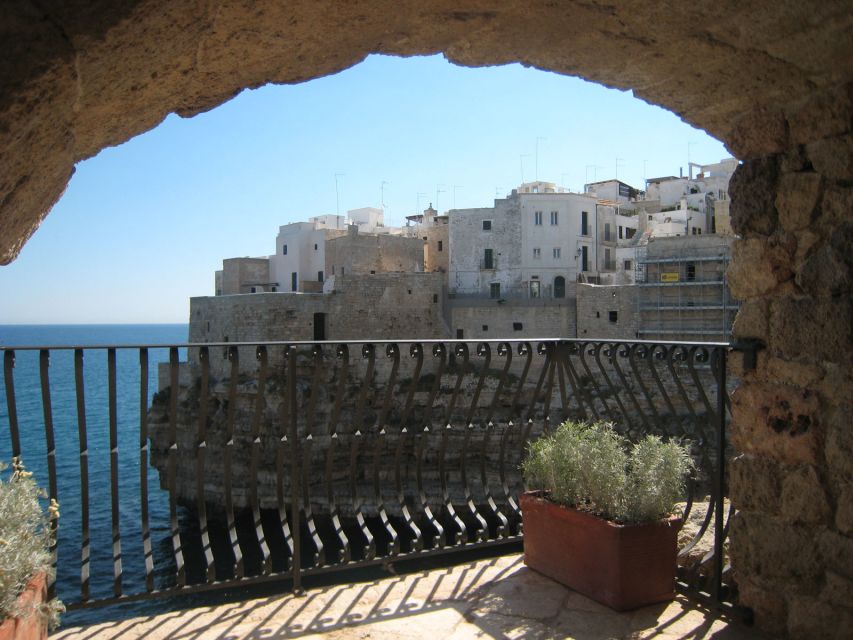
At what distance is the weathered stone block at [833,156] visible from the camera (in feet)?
8.04

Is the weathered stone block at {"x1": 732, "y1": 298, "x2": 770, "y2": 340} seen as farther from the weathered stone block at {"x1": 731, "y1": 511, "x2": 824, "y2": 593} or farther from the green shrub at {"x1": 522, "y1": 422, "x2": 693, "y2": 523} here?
the weathered stone block at {"x1": 731, "y1": 511, "x2": 824, "y2": 593}

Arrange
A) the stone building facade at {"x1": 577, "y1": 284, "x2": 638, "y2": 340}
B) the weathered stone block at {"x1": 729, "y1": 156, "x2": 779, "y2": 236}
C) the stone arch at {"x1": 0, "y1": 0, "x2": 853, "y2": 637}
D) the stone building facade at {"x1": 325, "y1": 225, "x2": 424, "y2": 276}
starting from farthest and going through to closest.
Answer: the stone building facade at {"x1": 325, "y1": 225, "x2": 424, "y2": 276}
the stone building facade at {"x1": 577, "y1": 284, "x2": 638, "y2": 340}
the weathered stone block at {"x1": 729, "y1": 156, "x2": 779, "y2": 236}
the stone arch at {"x1": 0, "y1": 0, "x2": 853, "y2": 637}

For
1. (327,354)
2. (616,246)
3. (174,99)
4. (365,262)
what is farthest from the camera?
(616,246)

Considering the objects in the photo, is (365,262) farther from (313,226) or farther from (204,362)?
(204,362)

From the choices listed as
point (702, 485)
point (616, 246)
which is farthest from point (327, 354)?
point (616, 246)

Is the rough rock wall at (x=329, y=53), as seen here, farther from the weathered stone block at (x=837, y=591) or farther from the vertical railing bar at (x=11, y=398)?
the weathered stone block at (x=837, y=591)

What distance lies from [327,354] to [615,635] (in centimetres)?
2459

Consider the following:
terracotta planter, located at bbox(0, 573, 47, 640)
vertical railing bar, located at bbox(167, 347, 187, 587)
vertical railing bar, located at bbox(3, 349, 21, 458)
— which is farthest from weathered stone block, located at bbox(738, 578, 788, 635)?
vertical railing bar, located at bbox(3, 349, 21, 458)

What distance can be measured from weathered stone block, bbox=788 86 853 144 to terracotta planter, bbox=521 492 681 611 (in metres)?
1.65

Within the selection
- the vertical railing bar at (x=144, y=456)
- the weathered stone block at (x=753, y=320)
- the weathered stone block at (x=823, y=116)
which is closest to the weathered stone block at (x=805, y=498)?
the weathered stone block at (x=753, y=320)

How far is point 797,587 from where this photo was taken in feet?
8.41

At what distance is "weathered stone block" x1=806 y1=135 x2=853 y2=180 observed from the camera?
2451 mm

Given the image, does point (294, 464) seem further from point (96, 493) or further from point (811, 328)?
point (96, 493)

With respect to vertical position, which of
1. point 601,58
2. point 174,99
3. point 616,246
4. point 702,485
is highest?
point 616,246
